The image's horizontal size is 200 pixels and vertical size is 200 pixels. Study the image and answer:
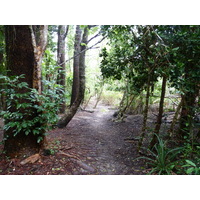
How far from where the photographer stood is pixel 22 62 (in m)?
1.79

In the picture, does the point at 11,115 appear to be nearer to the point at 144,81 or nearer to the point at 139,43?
the point at 139,43

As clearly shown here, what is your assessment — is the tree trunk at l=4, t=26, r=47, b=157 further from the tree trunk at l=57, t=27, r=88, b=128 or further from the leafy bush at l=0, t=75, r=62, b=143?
the tree trunk at l=57, t=27, r=88, b=128

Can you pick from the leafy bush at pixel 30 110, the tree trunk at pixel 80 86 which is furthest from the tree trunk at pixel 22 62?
the tree trunk at pixel 80 86

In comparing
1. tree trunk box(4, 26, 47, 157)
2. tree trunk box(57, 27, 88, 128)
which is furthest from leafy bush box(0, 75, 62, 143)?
tree trunk box(57, 27, 88, 128)

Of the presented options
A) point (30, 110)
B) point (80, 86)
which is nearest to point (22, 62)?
point (30, 110)

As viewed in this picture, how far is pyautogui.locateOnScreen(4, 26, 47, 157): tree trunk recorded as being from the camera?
177 cm

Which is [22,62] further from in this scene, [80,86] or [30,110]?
[80,86]

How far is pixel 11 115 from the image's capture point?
1643 mm

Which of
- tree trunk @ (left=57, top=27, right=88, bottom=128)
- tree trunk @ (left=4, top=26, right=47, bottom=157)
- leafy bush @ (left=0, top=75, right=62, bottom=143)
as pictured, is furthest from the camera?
tree trunk @ (left=57, top=27, right=88, bottom=128)

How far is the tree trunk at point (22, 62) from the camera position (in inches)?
69.7

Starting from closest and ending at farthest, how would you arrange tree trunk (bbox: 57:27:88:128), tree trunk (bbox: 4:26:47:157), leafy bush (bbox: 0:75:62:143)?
leafy bush (bbox: 0:75:62:143)
tree trunk (bbox: 4:26:47:157)
tree trunk (bbox: 57:27:88:128)

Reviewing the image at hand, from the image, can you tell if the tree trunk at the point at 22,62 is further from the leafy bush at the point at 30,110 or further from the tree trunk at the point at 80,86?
the tree trunk at the point at 80,86
